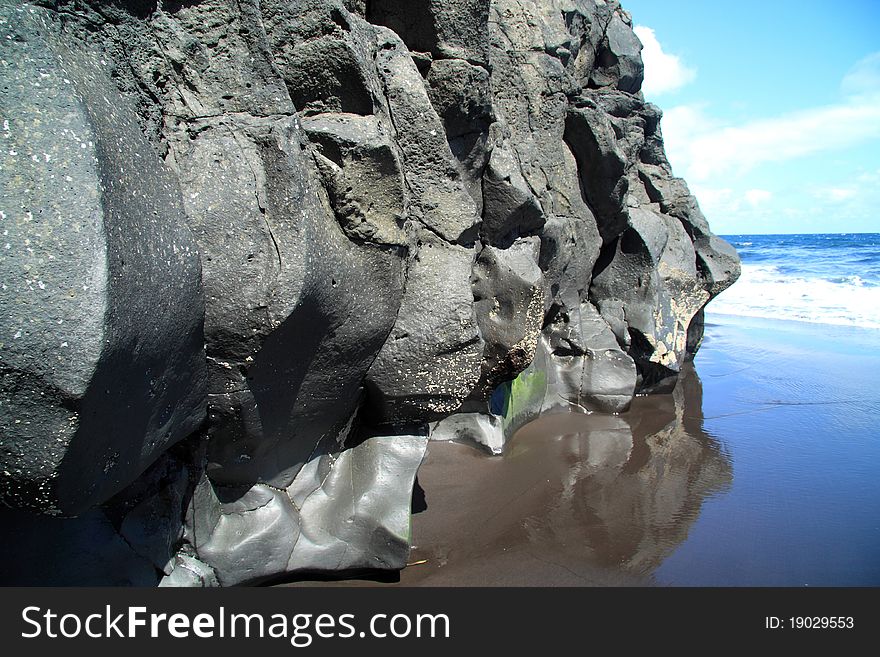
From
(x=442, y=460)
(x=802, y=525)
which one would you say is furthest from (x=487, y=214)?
(x=802, y=525)

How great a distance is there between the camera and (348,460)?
3783mm

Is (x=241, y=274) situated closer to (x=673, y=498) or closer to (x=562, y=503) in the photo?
(x=562, y=503)

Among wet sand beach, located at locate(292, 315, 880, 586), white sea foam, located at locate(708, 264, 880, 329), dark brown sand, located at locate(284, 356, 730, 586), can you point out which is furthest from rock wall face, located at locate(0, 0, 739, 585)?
white sea foam, located at locate(708, 264, 880, 329)

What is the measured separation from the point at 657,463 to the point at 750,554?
1693 mm

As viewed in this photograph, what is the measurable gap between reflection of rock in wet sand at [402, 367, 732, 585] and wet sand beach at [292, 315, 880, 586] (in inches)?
0.5

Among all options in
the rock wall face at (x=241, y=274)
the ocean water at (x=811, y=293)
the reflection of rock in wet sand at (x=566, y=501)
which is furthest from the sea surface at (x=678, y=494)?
the ocean water at (x=811, y=293)

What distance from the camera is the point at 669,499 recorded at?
4918mm

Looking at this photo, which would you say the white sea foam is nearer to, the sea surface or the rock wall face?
the sea surface

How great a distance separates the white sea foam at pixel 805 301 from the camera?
14375 mm

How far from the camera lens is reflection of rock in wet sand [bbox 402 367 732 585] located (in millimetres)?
3875

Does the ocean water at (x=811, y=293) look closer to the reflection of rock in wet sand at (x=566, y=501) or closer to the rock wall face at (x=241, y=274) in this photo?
the reflection of rock in wet sand at (x=566, y=501)

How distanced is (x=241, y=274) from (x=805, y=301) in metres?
17.4

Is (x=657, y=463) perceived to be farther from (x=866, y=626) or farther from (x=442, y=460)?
(x=866, y=626)

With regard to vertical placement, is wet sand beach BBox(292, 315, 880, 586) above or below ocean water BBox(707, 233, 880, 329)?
below
